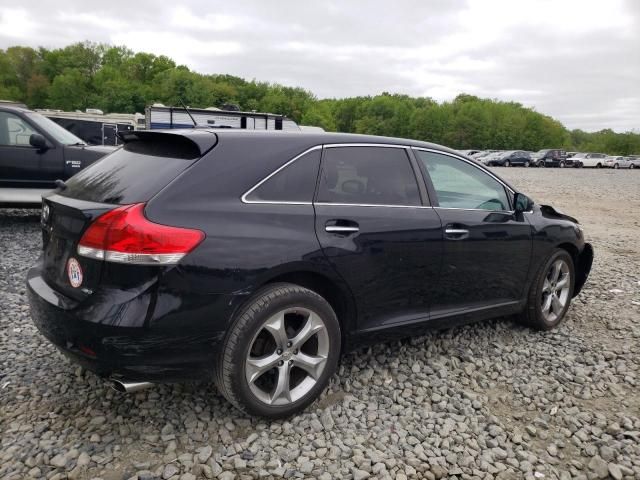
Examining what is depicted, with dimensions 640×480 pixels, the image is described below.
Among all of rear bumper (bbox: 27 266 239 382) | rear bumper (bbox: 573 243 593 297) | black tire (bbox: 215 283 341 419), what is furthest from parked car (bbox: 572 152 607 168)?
rear bumper (bbox: 27 266 239 382)

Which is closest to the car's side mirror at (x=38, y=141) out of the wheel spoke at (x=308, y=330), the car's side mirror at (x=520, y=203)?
the wheel spoke at (x=308, y=330)

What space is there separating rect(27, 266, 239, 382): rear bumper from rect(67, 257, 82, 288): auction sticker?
0.10 metres

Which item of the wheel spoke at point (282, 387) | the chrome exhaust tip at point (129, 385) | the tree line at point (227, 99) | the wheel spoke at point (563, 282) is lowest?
the wheel spoke at point (282, 387)

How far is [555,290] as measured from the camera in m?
4.76

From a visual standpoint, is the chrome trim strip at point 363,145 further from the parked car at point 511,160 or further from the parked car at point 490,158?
the parked car at point 511,160

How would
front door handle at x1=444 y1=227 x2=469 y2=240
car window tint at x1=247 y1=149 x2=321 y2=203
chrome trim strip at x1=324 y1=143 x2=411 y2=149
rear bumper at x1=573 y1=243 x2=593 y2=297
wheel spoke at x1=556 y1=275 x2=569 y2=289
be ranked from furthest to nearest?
1. rear bumper at x1=573 y1=243 x2=593 y2=297
2. wheel spoke at x1=556 y1=275 x2=569 y2=289
3. front door handle at x1=444 y1=227 x2=469 y2=240
4. chrome trim strip at x1=324 y1=143 x2=411 y2=149
5. car window tint at x1=247 y1=149 x2=321 y2=203

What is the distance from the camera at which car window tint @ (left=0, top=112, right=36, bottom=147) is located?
770 cm

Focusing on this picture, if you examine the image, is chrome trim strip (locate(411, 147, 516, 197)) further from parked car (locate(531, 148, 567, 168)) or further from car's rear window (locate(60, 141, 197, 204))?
parked car (locate(531, 148, 567, 168))

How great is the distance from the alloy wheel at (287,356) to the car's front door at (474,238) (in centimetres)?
102

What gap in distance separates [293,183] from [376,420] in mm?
1462

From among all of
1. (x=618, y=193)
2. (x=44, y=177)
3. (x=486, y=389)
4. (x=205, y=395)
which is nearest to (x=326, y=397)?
(x=205, y=395)

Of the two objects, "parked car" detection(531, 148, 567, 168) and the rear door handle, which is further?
"parked car" detection(531, 148, 567, 168)

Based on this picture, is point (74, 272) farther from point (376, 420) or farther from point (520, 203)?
point (520, 203)

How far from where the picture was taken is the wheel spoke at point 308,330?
301 centimetres
